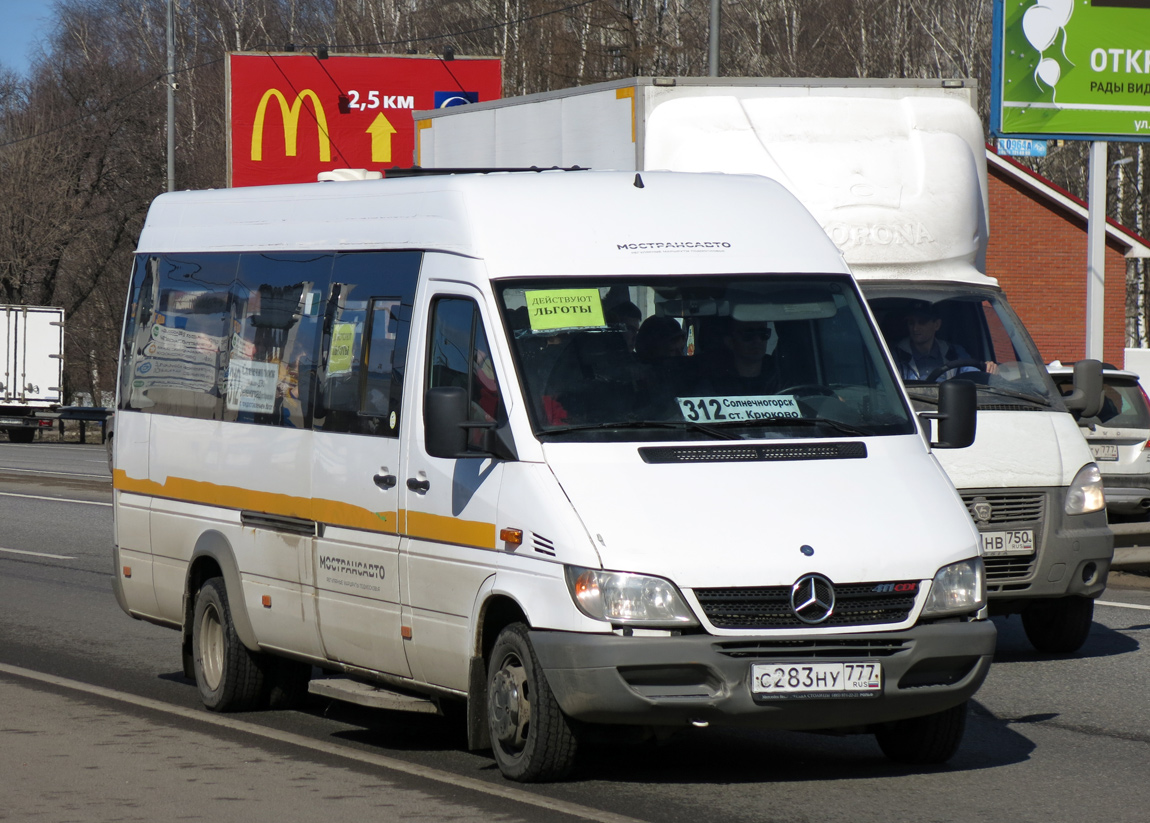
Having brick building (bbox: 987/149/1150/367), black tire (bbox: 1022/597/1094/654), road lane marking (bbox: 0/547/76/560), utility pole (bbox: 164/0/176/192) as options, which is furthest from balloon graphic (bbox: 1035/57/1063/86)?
utility pole (bbox: 164/0/176/192)

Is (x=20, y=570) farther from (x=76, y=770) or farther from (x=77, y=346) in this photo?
(x=77, y=346)

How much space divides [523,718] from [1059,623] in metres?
4.75

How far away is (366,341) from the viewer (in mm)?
8211

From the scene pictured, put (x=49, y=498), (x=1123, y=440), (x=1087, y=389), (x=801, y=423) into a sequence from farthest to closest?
(x=49, y=498) → (x=1123, y=440) → (x=1087, y=389) → (x=801, y=423)

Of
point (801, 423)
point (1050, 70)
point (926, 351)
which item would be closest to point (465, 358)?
point (801, 423)

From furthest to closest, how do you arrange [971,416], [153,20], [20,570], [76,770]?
1. [153,20]
2. [20,570]
3. [971,416]
4. [76,770]

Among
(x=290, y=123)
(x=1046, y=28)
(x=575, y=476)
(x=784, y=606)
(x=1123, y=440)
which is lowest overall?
(x=1123, y=440)

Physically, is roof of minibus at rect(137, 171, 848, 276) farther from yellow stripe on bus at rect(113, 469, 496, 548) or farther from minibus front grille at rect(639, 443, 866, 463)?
yellow stripe on bus at rect(113, 469, 496, 548)

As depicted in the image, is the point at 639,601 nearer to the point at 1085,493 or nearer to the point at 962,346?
the point at 1085,493

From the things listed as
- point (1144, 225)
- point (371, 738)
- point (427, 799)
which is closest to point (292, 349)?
point (371, 738)

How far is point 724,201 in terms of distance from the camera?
26.1 feet

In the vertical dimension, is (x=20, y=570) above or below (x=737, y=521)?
below

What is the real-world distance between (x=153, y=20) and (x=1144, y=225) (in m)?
37.7

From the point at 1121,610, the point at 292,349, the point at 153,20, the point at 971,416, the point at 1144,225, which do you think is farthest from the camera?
the point at 153,20
